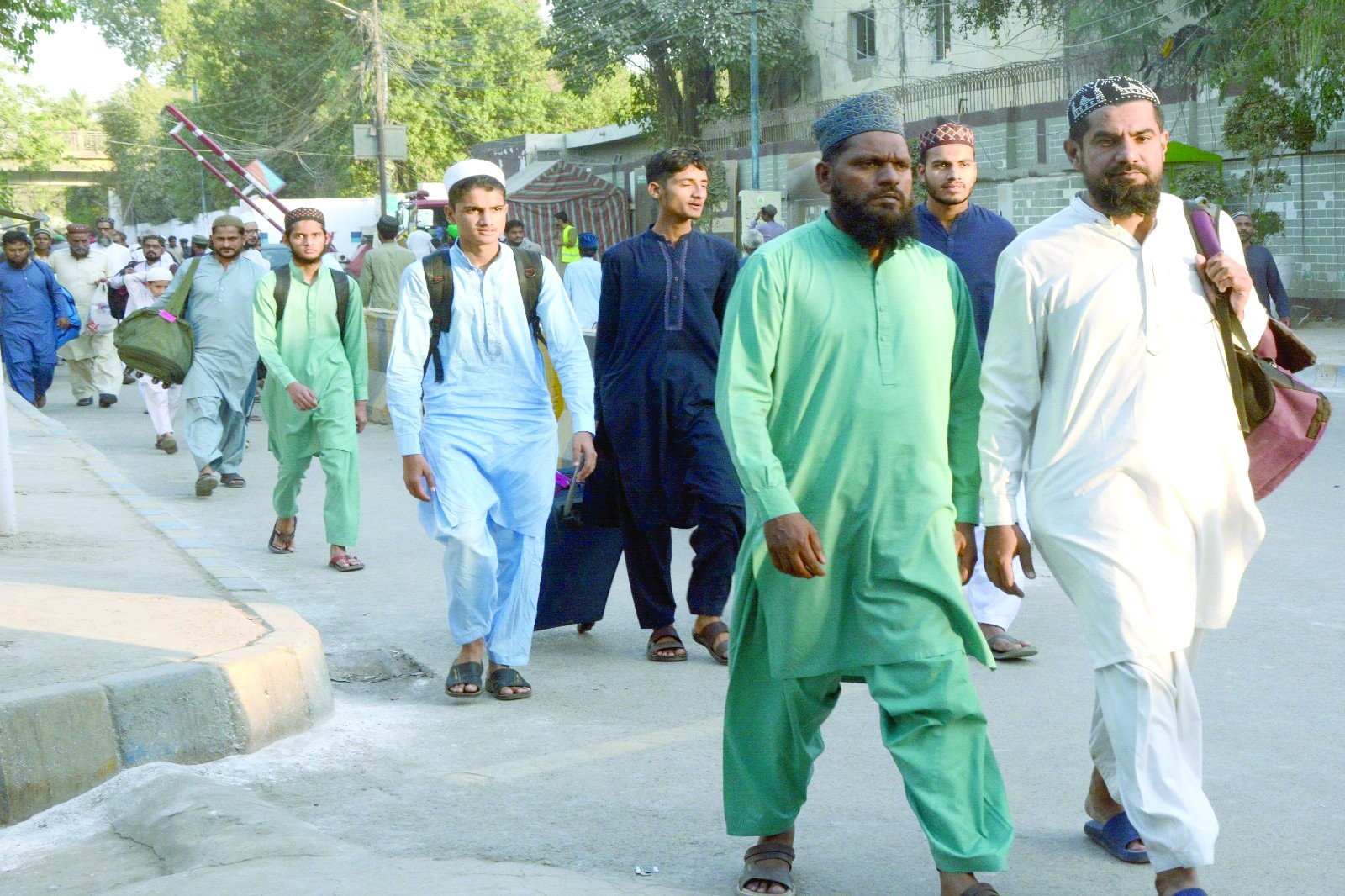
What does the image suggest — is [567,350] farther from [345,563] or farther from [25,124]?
[25,124]

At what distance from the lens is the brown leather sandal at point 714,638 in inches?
249

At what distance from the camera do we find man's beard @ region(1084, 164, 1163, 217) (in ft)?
12.0

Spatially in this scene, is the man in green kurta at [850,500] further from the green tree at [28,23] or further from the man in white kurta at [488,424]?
the green tree at [28,23]

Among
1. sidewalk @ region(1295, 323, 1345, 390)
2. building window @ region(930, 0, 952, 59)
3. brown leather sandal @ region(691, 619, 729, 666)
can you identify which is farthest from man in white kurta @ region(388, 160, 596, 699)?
building window @ region(930, 0, 952, 59)

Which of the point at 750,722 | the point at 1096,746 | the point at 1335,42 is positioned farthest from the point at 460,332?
the point at 1335,42

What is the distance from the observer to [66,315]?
55.3 feet

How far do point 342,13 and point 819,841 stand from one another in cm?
5354

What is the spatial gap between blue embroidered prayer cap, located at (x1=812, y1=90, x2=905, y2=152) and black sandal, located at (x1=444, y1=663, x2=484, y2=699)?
275 cm

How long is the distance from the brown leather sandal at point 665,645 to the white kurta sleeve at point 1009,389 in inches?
112

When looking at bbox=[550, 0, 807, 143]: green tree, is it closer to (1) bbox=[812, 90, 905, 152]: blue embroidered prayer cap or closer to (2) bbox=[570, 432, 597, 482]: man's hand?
(2) bbox=[570, 432, 597, 482]: man's hand

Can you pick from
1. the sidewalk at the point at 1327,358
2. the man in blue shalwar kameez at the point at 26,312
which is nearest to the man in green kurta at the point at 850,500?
the sidewalk at the point at 1327,358

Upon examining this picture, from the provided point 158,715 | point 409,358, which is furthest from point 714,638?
point 158,715

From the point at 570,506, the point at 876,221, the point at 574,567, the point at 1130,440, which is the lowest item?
the point at 574,567

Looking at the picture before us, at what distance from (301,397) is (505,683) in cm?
315
